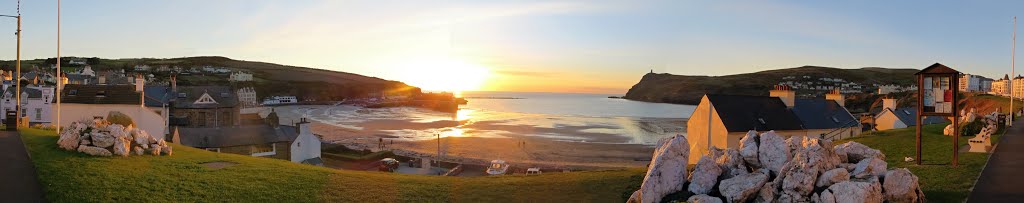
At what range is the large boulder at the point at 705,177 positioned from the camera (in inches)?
518

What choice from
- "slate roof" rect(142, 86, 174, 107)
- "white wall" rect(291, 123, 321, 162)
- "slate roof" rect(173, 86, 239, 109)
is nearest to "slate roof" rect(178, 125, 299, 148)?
"white wall" rect(291, 123, 321, 162)

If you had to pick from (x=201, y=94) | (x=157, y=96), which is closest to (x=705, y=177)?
(x=201, y=94)

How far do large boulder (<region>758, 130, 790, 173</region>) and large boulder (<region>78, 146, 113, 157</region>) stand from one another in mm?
20873

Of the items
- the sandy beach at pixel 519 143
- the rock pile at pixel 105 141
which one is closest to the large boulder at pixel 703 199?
the rock pile at pixel 105 141

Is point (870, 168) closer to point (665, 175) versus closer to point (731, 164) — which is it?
point (731, 164)

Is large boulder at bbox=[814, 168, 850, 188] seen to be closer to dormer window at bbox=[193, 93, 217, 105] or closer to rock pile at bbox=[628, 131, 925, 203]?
rock pile at bbox=[628, 131, 925, 203]

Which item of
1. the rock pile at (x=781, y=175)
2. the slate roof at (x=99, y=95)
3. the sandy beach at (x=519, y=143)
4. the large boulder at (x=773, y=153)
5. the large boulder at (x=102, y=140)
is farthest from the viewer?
the sandy beach at (x=519, y=143)

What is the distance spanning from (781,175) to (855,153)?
3.32 metres

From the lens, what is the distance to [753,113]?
1470 inches

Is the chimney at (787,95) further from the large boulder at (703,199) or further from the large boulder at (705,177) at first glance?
the large boulder at (703,199)

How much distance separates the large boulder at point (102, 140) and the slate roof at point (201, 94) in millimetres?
32341

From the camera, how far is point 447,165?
150 ft

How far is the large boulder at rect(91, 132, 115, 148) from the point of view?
20344 mm

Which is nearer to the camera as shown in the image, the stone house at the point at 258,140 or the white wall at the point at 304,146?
the stone house at the point at 258,140
